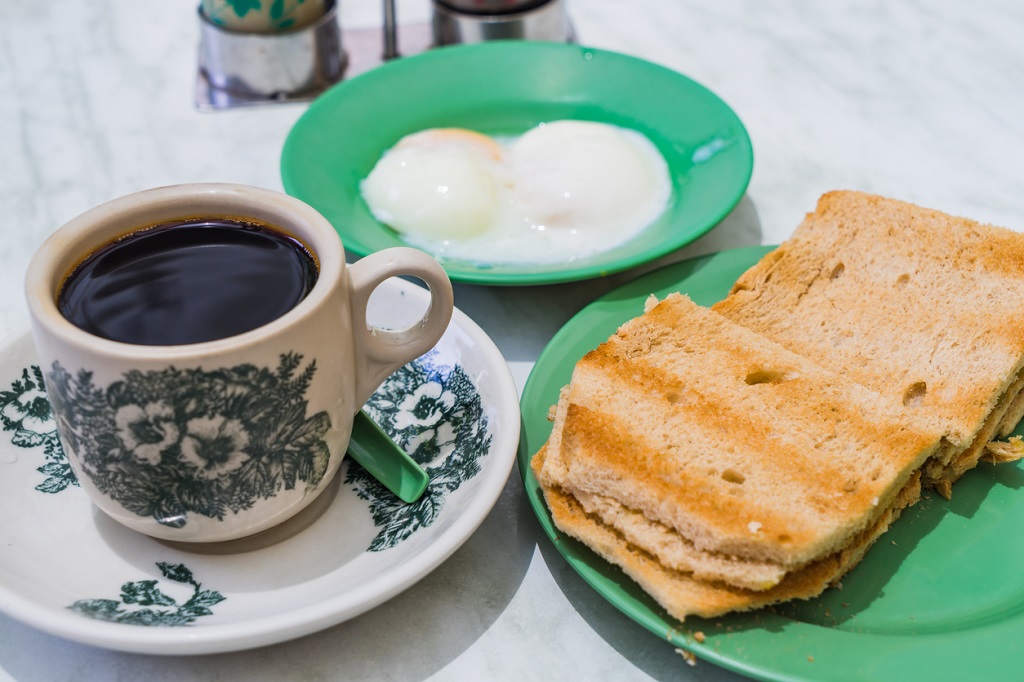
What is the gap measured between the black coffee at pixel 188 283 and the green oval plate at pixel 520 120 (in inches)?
15.3

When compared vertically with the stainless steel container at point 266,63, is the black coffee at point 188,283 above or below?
above

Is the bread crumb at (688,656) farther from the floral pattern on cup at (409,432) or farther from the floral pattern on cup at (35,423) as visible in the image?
the floral pattern on cup at (35,423)

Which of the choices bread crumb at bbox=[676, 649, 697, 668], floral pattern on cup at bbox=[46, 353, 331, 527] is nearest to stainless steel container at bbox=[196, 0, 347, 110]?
floral pattern on cup at bbox=[46, 353, 331, 527]

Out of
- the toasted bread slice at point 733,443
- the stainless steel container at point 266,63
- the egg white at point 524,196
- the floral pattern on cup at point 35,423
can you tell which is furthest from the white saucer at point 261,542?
the stainless steel container at point 266,63

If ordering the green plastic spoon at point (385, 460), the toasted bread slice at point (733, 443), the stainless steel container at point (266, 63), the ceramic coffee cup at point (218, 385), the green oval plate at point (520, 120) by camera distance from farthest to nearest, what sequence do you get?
the stainless steel container at point (266, 63), the green oval plate at point (520, 120), the green plastic spoon at point (385, 460), the toasted bread slice at point (733, 443), the ceramic coffee cup at point (218, 385)

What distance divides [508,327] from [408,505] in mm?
450

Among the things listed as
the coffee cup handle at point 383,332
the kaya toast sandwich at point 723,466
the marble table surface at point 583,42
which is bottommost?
the marble table surface at point 583,42

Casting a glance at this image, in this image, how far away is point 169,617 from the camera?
885mm

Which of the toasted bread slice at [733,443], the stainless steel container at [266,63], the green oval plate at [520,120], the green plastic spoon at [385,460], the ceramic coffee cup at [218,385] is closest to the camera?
the ceramic coffee cup at [218,385]

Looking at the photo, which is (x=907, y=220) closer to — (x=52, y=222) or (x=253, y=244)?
(x=253, y=244)

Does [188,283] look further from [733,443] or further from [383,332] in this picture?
[733,443]

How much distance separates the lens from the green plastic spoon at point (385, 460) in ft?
3.41

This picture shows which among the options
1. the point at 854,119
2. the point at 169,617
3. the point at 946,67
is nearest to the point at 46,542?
Result: the point at 169,617

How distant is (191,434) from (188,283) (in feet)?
0.54
